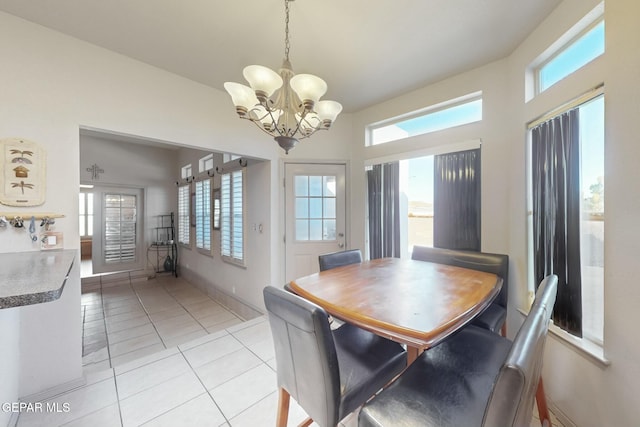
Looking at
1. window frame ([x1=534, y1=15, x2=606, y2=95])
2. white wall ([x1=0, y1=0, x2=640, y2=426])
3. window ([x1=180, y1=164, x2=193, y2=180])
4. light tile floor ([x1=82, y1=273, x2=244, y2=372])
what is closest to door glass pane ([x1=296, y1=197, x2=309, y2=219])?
white wall ([x1=0, y1=0, x2=640, y2=426])

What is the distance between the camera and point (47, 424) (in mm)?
1530

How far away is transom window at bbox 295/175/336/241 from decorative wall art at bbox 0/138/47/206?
2.34m

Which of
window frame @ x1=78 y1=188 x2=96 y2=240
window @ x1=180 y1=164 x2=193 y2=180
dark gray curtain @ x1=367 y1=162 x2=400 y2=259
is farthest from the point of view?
window @ x1=180 y1=164 x2=193 y2=180

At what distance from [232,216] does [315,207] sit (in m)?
1.48

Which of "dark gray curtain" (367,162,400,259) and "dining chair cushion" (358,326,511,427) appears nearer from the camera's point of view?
"dining chair cushion" (358,326,511,427)

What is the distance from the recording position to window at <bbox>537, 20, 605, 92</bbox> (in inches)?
58.1

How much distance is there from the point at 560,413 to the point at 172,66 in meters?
4.15

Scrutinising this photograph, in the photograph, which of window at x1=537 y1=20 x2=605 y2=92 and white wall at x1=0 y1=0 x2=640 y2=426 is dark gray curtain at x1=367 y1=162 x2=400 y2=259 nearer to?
white wall at x1=0 y1=0 x2=640 y2=426

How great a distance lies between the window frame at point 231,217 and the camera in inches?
144

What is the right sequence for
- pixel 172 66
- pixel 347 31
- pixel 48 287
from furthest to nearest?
pixel 172 66 < pixel 347 31 < pixel 48 287

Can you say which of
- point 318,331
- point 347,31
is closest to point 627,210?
point 318,331

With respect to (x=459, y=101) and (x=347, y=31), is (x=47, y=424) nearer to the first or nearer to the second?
(x=347, y=31)

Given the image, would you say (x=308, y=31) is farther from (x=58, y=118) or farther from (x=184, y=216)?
(x=184, y=216)

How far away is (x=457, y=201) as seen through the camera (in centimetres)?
250
